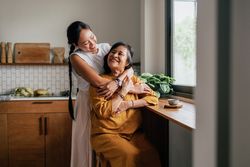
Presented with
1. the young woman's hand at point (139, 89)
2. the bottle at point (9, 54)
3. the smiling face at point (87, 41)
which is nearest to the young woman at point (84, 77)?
the smiling face at point (87, 41)

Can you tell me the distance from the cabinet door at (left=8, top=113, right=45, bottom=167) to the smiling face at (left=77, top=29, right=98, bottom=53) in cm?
123

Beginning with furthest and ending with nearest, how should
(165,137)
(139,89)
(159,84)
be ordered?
1. (159,84)
2. (165,137)
3. (139,89)

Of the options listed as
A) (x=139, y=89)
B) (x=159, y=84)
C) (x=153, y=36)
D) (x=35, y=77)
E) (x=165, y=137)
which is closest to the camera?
(x=139, y=89)

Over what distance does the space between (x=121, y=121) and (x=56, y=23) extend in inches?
77.0

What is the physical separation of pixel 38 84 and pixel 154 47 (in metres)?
1.45

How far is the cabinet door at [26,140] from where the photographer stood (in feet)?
9.29

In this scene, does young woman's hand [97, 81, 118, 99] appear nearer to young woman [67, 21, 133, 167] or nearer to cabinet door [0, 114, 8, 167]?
young woman [67, 21, 133, 167]

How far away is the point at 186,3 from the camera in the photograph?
2613 mm

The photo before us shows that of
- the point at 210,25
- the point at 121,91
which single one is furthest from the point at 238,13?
the point at 121,91

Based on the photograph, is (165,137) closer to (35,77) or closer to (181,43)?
(181,43)

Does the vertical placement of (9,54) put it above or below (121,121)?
above

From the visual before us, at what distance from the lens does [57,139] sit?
9.45ft

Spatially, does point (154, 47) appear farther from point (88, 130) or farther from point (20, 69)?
point (20, 69)

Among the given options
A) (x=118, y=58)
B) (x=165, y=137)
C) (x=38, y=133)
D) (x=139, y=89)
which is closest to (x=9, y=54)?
(x=38, y=133)
